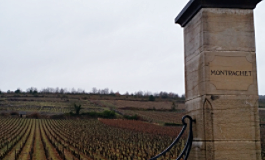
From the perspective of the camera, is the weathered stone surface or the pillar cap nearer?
the weathered stone surface

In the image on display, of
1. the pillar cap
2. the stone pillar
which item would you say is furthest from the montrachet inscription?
Answer: the pillar cap

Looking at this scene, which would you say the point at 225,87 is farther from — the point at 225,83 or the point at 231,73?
the point at 231,73

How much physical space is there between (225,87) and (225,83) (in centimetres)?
5

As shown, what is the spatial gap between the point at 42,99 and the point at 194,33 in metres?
93.1

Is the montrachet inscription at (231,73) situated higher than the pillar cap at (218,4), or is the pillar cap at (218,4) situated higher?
the pillar cap at (218,4)

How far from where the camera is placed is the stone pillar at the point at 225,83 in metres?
3.83

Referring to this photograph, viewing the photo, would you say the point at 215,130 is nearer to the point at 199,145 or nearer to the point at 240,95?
the point at 199,145

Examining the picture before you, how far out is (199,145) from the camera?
3879mm

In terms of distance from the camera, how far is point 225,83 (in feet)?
12.8

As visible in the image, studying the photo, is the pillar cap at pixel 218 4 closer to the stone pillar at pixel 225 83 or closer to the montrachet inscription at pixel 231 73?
the stone pillar at pixel 225 83

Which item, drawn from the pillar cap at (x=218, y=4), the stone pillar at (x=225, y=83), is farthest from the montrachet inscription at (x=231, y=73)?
the pillar cap at (x=218, y=4)

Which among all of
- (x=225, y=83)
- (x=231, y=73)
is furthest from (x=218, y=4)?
(x=225, y=83)

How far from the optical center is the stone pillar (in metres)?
3.83

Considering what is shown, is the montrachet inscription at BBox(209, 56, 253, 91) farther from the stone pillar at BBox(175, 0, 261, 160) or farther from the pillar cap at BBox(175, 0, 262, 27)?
the pillar cap at BBox(175, 0, 262, 27)
